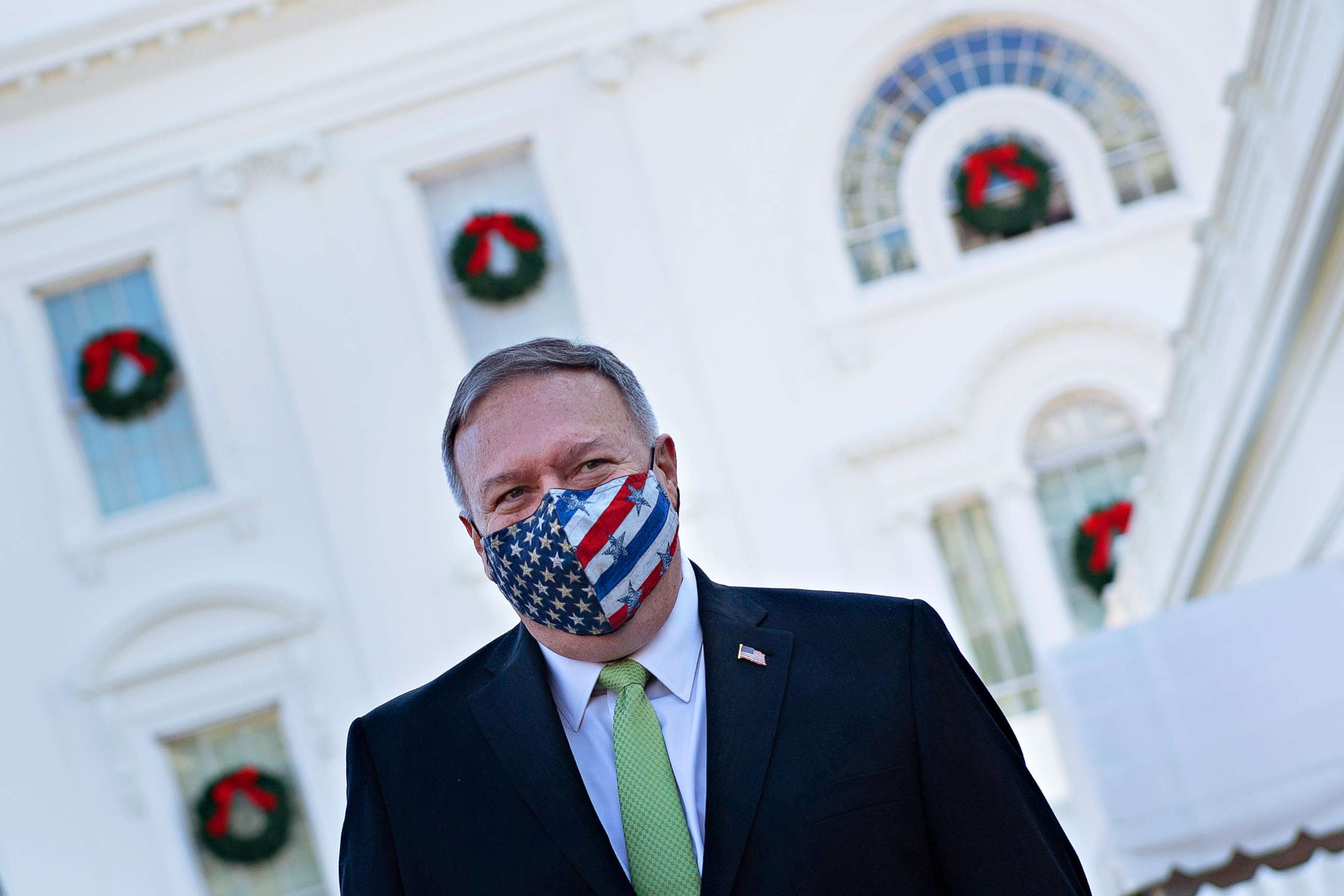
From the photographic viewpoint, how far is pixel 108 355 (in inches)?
597

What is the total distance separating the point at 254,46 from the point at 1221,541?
10.7 meters

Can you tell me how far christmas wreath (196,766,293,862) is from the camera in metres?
15.2

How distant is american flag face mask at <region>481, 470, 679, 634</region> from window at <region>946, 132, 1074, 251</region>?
13.4 metres

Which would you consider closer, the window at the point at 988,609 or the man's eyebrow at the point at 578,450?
the man's eyebrow at the point at 578,450

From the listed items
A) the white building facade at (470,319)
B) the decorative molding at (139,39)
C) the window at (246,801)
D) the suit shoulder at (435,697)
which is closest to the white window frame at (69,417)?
the white building facade at (470,319)

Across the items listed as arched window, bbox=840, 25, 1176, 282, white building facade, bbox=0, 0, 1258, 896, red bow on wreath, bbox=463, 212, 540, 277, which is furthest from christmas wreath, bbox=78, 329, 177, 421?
Answer: arched window, bbox=840, 25, 1176, 282

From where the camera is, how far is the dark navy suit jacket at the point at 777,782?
2.00 metres

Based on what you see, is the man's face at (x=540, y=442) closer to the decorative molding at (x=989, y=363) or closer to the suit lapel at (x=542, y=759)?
the suit lapel at (x=542, y=759)

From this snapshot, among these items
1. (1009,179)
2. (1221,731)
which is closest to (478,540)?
(1221,731)

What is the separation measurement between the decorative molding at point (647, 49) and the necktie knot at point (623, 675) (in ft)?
43.2

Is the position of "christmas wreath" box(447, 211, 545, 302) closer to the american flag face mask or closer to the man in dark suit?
the man in dark suit

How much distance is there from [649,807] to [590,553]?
1.14 ft

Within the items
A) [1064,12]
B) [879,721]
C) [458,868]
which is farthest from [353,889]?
[1064,12]

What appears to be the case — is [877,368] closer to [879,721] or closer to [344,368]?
[344,368]
